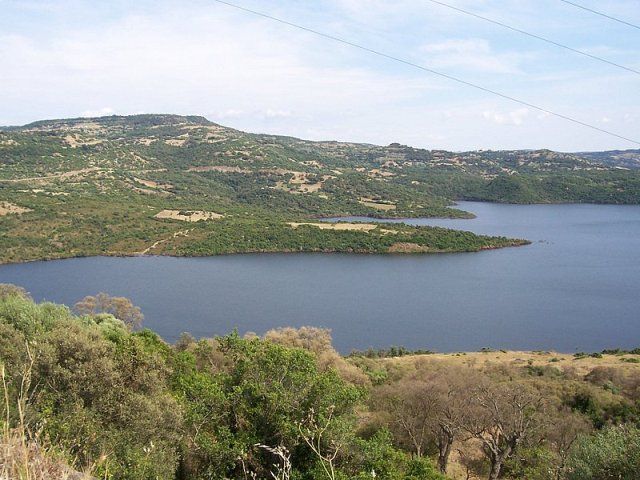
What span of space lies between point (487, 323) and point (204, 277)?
30927mm

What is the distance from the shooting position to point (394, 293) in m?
52.4

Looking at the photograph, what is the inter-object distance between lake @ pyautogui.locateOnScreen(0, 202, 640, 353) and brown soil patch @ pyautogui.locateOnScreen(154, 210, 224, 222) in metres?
16.0

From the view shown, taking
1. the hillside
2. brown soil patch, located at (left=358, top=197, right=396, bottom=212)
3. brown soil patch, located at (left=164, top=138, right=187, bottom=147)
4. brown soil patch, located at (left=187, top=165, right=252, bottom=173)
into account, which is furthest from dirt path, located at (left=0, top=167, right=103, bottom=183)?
brown soil patch, located at (left=358, top=197, right=396, bottom=212)

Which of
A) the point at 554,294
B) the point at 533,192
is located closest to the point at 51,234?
the point at 554,294

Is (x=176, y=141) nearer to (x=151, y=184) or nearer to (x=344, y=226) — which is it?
(x=151, y=184)

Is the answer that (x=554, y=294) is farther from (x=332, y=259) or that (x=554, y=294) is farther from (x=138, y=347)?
(x=138, y=347)

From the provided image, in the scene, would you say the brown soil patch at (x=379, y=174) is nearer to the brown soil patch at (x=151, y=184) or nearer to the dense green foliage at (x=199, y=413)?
the brown soil patch at (x=151, y=184)

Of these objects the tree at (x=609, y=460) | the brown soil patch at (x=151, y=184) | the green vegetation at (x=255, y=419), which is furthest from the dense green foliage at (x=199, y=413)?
the brown soil patch at (x=151, y=184)

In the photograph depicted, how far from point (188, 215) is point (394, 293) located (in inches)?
1697

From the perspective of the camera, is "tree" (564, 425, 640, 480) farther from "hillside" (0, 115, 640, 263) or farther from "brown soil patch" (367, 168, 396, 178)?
"brown soil patch" (367, 168, 396, 178)

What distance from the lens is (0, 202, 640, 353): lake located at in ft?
136

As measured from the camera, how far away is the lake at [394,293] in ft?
136

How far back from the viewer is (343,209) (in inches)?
4245

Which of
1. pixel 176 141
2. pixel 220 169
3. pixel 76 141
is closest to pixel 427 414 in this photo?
pixel 220 169
